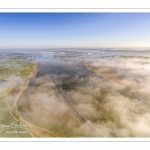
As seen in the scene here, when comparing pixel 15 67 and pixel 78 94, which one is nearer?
pixel 78 94

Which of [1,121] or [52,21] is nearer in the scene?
[1,121]

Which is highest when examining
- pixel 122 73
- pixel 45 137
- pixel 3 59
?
pixel 3 59

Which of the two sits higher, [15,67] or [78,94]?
[15,67]

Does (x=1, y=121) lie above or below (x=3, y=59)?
below

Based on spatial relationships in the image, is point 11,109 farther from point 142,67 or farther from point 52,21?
point 142,67

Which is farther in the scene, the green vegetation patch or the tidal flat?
the green vegetation patch

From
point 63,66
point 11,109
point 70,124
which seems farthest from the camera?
point 63,66

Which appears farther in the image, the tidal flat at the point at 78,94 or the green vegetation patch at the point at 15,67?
the green vegetation patch at the point at 15,67
